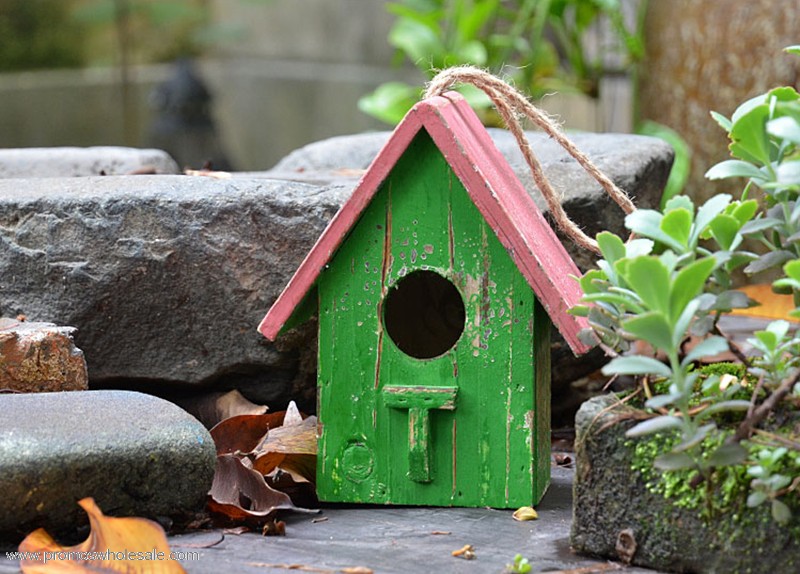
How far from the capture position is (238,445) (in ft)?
7.06

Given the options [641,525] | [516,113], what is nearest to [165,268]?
[516,113]

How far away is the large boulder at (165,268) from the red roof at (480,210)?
1.17ft

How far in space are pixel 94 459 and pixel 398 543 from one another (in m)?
0.48

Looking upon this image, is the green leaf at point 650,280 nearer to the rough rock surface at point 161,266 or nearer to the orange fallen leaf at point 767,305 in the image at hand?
the rough rock surface at point 161,266

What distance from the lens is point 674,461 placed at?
1.51 meters

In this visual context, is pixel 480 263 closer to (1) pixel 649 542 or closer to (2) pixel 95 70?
(1) pixel 649 542

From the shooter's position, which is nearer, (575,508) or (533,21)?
(575,508)

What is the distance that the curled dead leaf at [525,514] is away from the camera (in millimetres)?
1870

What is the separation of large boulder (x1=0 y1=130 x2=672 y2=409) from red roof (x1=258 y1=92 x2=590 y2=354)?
36 centimetres

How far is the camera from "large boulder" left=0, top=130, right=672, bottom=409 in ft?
7.50

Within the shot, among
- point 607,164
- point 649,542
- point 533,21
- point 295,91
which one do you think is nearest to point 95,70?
point 295,91

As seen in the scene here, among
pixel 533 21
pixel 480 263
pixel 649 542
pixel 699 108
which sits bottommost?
pixel 649 542

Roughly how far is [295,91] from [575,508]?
21.6 feet

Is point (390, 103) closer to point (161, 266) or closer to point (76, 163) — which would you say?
point (76, 163)
